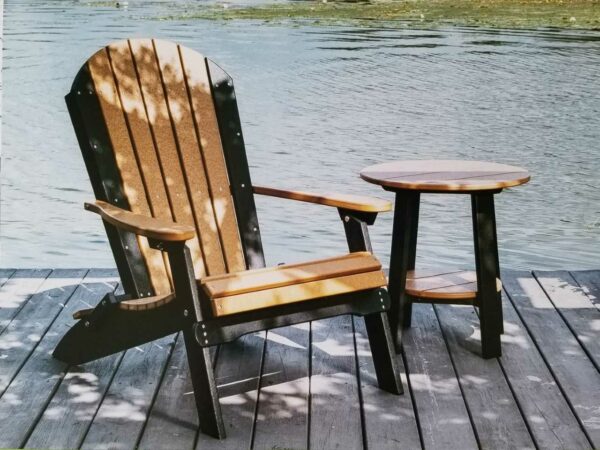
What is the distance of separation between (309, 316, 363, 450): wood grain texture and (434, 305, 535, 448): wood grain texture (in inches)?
13.9

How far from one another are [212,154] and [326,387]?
0.97 meters

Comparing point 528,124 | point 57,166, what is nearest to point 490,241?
point 57,166

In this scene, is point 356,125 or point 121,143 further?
point 356,125

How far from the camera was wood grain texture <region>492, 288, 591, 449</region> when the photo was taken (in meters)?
3.01

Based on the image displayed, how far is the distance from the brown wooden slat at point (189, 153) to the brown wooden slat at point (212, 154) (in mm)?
19

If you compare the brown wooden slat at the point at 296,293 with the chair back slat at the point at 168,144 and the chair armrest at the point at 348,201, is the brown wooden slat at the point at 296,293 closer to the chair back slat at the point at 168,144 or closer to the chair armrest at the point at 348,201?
the chair armrest at the point at 348,201

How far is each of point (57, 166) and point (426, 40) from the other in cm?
993

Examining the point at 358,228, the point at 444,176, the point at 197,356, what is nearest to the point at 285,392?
the point at 197,356

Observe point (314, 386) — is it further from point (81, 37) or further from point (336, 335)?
point (81, 37)

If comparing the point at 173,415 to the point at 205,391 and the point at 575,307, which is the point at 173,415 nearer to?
the point at 205,391

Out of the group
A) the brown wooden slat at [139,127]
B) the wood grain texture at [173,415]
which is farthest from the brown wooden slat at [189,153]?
the wood grain texture at [173,415]

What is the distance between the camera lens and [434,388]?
11.1 feet

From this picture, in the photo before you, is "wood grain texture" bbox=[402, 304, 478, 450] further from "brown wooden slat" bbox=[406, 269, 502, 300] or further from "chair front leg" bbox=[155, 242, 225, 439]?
"chair front leg" bbox=[155, 242, 225, 439]

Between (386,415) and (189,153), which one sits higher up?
Answer: (189,153)
